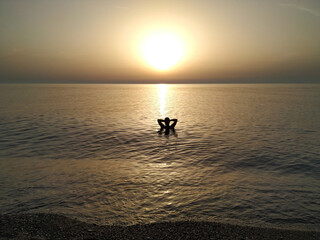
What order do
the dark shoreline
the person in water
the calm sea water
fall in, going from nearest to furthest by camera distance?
the dark shoreline < the calm sea water < the person in water

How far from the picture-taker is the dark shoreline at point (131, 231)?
6.47 metres

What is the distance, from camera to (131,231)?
22.4 ft

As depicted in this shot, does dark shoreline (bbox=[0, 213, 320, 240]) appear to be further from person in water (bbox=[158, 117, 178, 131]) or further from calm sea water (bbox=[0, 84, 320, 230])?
person in water (bbox=[158, 117, 178, 131])

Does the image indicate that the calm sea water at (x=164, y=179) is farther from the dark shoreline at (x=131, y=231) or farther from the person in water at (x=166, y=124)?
the person in water at (x=166, y=124)

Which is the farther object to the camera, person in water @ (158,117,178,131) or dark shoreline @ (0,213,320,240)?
person in water @ (158,117,178,131)

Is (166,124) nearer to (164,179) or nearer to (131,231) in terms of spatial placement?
(164,179)

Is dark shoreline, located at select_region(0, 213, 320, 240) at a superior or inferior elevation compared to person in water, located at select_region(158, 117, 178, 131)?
superior

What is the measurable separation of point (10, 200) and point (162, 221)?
6988 millimetres

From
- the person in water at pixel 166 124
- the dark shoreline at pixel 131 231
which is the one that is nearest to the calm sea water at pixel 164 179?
the dark shoreline at pixel 131 231

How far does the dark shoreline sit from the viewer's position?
21.2 feet

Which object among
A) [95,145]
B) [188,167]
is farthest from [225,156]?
[95,145]

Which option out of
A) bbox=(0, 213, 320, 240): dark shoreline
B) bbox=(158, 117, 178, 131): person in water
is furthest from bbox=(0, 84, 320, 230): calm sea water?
bbox=(158, 117, 178, 131): person in water

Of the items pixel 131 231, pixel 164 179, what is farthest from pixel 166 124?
pixel 131 231

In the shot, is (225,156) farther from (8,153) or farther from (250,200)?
(8,153)
